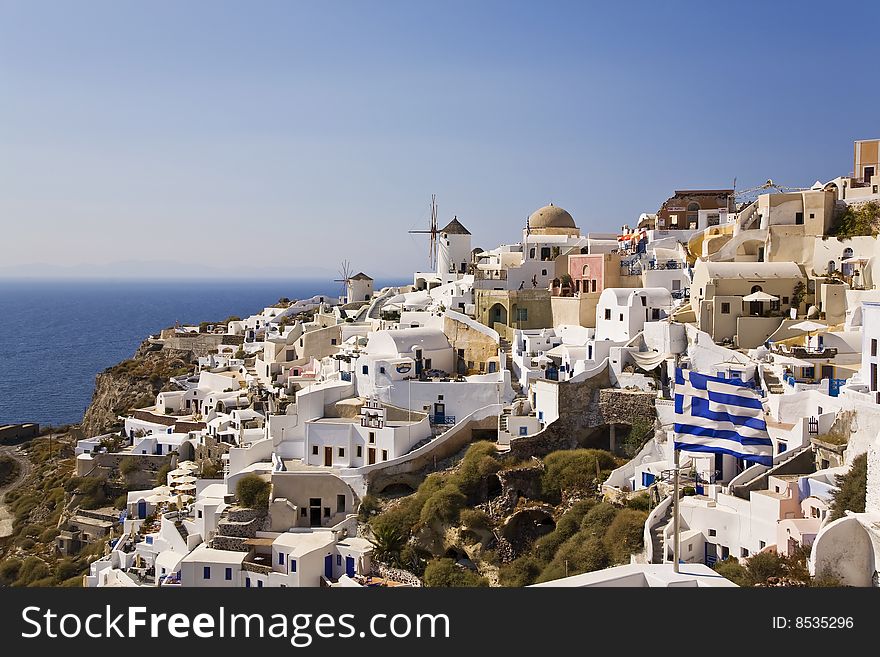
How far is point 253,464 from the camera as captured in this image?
28906 millimetres

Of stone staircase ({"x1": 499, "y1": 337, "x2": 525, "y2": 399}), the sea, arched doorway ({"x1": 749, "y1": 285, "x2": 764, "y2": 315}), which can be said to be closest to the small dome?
stone staircase ({"x1": 499, "y1": 337, "x2": 525, "y2": 399})

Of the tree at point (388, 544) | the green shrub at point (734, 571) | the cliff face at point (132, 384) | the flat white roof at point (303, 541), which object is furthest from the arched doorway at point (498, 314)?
the cliff face at point (132, 384)

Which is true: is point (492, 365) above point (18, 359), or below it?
above

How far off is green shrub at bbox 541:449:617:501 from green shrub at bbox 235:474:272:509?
841 cm

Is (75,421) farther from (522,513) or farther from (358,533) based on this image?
(522,513)

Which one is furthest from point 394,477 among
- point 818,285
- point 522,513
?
point 818,285

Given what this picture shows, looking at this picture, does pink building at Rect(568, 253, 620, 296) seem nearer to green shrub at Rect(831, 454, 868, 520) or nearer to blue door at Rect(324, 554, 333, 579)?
blue door at Rect(324, 554, 333, 579)

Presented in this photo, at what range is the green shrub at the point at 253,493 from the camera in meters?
26.2

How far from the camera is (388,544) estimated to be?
23391mm

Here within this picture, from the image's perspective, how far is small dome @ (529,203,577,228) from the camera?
145ft

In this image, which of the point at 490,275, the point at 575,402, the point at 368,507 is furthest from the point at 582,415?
the point at 490,275

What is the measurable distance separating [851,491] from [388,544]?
11960mm

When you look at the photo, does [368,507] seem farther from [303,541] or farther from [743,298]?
[743,298]
